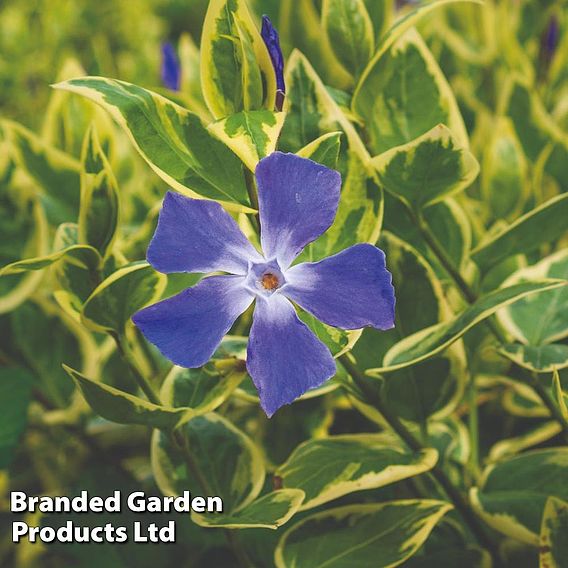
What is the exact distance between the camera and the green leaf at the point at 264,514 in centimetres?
77

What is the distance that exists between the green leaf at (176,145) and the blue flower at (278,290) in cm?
6

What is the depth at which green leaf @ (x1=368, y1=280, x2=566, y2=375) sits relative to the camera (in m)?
0.74

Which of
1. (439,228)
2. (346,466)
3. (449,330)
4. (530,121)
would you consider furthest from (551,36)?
(346,466)

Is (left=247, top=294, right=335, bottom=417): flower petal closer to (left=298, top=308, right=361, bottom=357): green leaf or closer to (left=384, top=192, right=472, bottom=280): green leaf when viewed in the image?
(left=298, top=308, right=361, bottom=357): green leaf

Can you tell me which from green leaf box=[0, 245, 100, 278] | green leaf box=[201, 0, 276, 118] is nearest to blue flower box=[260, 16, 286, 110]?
green leaf box=[201, 0, 276, 118]

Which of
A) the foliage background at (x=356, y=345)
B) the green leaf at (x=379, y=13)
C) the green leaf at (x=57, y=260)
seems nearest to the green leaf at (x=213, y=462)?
the foliage background at (x=356, y=345)

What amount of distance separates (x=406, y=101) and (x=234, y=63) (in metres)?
0.29

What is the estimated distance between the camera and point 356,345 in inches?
34.3

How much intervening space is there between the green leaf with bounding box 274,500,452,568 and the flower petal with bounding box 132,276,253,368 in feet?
1.13

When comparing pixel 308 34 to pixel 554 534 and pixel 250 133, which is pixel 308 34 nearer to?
pixel 250 133

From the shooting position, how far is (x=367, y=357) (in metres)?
0.88

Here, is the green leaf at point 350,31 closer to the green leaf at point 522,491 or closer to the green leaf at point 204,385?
the green leaf at point 204,385

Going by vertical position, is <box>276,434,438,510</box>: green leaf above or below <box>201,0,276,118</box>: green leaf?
below

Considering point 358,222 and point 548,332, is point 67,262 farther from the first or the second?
point 548,332
